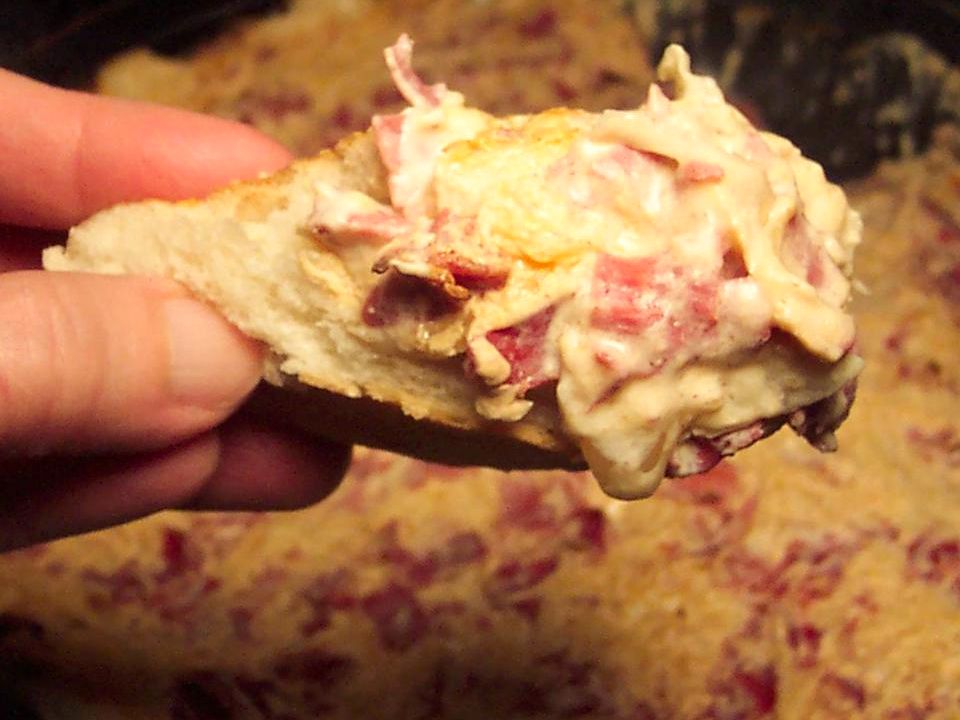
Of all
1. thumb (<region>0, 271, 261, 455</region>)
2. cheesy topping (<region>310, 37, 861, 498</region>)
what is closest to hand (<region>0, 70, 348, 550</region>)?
thumb (<region>0, 271, 261, 455</region>)

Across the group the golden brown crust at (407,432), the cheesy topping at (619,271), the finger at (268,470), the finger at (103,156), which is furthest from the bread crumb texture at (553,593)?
the cheesy topping at (619,271)

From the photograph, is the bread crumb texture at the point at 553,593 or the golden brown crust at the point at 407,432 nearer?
the golden brown crust at the point at 407,432

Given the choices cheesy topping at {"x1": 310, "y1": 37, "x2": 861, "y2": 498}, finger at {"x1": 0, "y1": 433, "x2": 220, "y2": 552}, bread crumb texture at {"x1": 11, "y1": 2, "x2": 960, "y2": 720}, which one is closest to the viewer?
cheesy topping at {"x1": 310, "y1": 37, "x2": 861, "y2": 498}

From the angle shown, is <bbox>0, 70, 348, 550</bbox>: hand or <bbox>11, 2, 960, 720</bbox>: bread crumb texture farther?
<bbox>11, 2, 960, 720</bbox>: bread crumb texture

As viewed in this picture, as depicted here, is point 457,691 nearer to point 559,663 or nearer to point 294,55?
point 559,663

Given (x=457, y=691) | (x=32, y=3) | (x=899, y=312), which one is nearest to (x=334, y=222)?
(x=457, y=691)

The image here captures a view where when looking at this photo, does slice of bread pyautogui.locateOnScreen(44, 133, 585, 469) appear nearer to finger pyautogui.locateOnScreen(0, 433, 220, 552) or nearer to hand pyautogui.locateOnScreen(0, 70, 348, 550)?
hand pyautogui.locateOnScreen(0, 70, 348, 550)

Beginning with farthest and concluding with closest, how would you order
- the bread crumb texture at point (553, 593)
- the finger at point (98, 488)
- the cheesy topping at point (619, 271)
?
the bread crumb texture at point (553, 593) → the finger at point (98, 488) → the cheesy topping at point (619, 271)

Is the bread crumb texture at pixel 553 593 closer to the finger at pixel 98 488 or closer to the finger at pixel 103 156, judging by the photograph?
the finger at pixel 98 488
